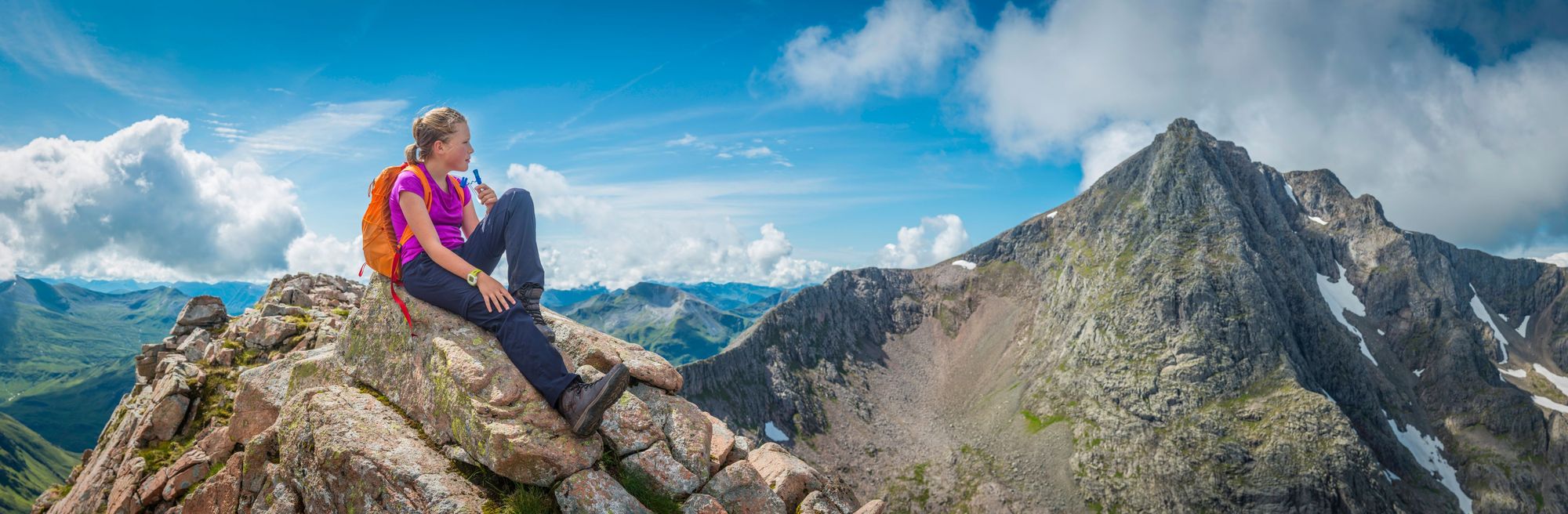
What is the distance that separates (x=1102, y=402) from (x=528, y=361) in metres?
176

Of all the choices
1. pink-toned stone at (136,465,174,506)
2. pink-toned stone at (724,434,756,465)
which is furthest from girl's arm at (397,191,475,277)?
pink-toned stone at (136,465,174,506)

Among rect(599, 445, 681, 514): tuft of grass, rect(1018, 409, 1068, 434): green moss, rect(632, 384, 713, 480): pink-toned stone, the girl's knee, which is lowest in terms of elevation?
rect(1018, 409, 1068, 434): green moss

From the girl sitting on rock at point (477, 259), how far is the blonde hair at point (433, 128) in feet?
0.04

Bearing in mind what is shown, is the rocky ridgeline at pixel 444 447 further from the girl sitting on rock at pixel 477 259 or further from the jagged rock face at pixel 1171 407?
the jagged rock face at pixel 1171 407

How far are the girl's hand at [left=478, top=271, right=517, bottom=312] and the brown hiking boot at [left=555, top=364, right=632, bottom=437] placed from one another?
197 cm

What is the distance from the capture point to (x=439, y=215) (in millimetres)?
11352

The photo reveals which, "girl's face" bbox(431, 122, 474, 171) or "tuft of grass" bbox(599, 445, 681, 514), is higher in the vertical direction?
"girl's face" bbox(431, 122, 474, 171)

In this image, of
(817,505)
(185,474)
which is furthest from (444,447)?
(185,474)

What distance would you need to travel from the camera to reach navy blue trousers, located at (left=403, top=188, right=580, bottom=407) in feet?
33.9

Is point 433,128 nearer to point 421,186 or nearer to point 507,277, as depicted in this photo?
point 421,186

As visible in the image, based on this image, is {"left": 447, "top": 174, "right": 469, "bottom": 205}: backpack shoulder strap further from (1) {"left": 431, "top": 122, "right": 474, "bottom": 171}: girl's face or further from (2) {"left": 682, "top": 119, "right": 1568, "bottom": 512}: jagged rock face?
(2) {"left": 682, "top": 119, "right": 1568, "bottom": 512}: jagged rock face

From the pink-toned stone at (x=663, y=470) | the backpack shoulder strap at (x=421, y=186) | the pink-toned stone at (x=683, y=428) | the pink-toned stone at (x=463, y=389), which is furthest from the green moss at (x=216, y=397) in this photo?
the pink-toned stone at (x=663, y=470)

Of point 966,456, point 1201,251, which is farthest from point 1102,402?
point 1201,251

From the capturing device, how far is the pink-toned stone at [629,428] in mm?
10320
